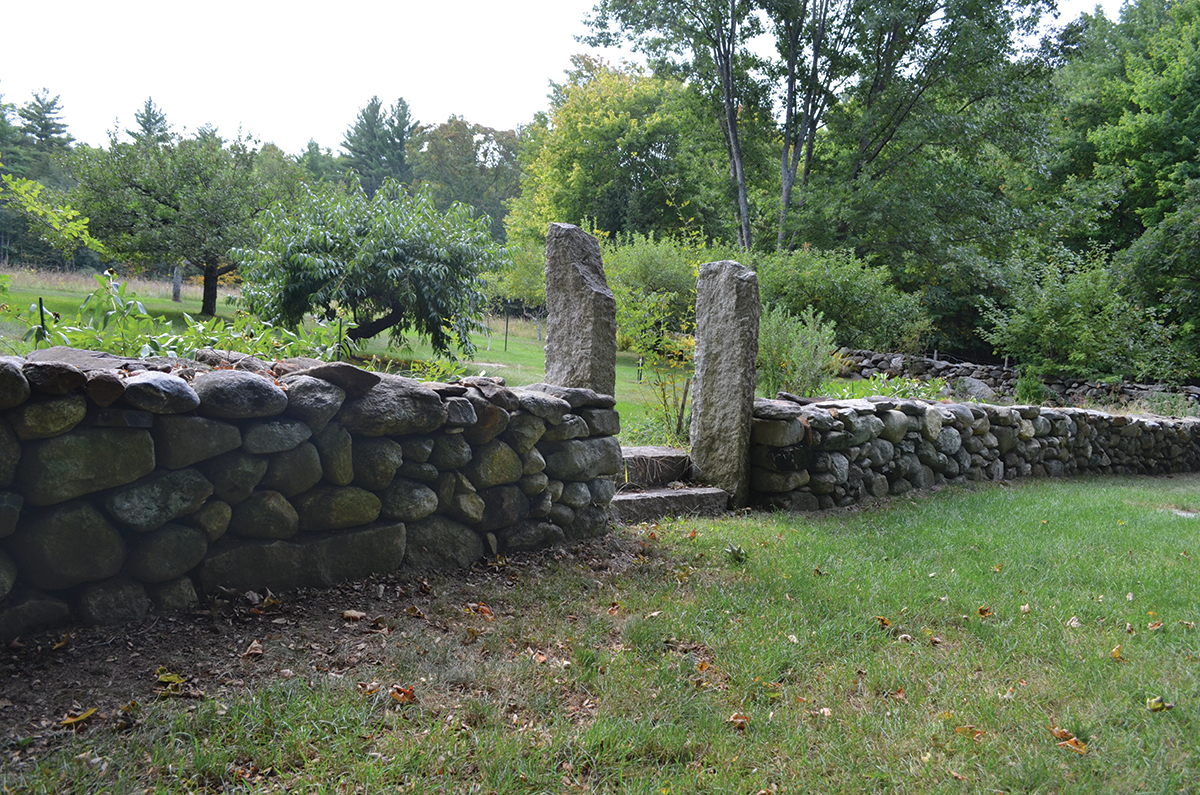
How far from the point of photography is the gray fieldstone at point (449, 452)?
11.0 feet

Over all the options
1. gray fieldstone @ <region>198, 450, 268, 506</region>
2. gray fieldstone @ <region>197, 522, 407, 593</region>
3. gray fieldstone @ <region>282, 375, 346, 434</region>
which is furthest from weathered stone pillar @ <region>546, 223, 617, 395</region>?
gray fieldstone @ <region>198, 450, 268, 506</region>

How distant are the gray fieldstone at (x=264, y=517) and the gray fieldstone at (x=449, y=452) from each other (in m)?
0.73

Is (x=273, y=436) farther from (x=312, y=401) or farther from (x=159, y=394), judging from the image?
(x=159, y=394)

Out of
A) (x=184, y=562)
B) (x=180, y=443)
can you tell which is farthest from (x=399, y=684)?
(x=180, y=443)

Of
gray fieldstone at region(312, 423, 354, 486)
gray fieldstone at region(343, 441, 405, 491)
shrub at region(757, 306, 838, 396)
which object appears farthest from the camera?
shrub at region(757, 306, 838, 396)

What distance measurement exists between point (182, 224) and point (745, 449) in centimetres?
1608

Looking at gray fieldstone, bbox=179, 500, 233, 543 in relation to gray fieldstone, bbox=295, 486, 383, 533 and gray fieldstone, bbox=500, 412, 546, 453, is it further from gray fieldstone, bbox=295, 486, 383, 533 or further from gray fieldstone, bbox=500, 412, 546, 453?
gray fieldstone, bbox=500, 412, 546, 453

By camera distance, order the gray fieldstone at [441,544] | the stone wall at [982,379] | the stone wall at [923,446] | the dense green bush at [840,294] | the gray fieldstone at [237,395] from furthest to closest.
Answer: the dense green bush at [840,294] → the stone wall at [982,379] → the stone wall at [923,446] → the gray fieldstone at [441,544] → the gray fieldstone at [237,395]

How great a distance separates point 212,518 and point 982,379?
14.8 m

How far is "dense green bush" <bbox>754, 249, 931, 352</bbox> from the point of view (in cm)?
1331

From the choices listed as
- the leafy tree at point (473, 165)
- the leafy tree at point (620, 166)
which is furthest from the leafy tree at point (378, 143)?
the leafy tree at point (620, 166)

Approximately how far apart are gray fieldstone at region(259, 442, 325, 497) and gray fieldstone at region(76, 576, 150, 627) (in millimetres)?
563

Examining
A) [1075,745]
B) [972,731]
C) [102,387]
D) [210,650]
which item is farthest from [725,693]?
[102,387]

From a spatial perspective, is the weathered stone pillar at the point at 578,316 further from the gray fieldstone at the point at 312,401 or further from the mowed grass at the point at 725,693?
the gray fieldstone at the point at 312,401
